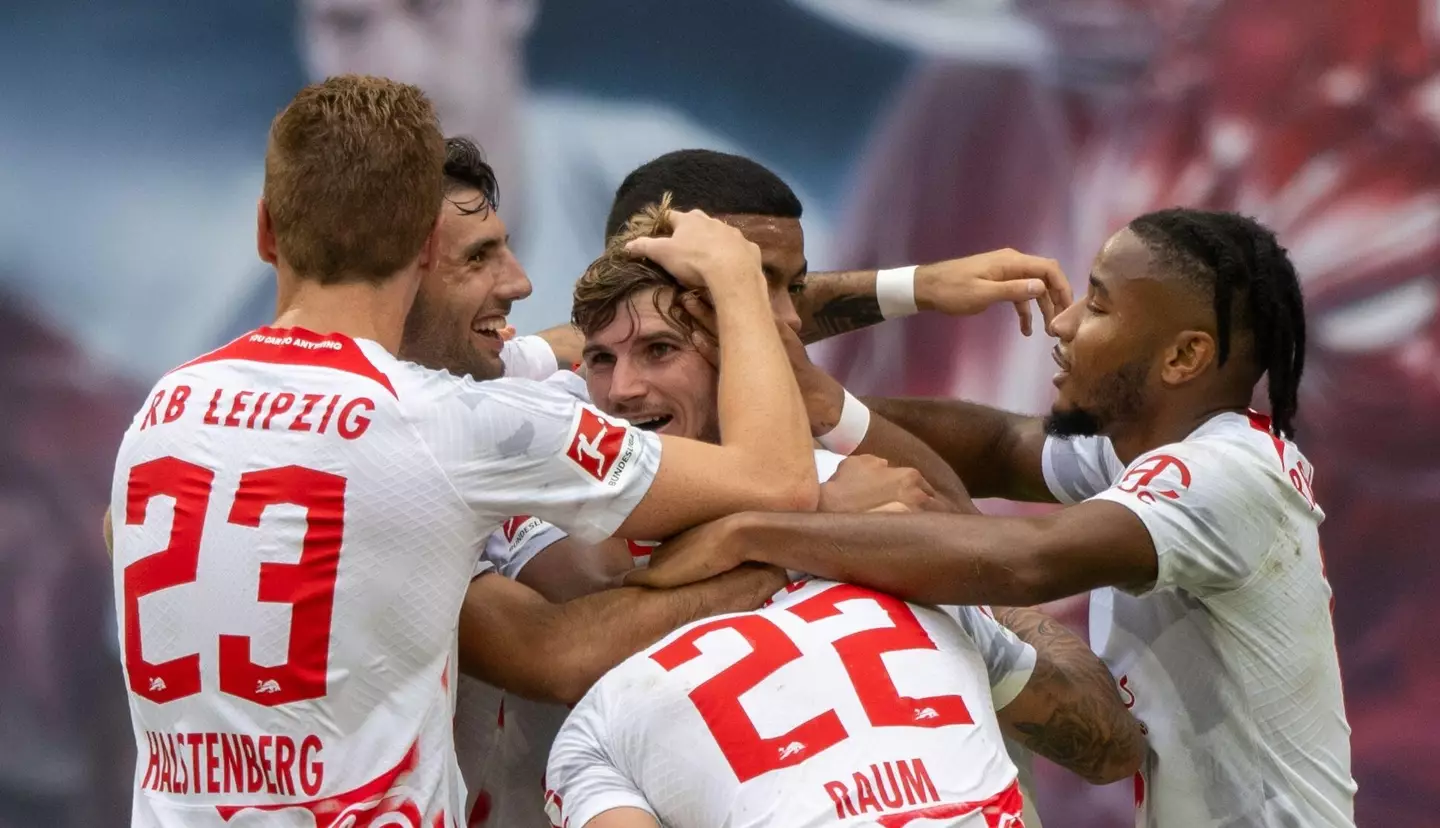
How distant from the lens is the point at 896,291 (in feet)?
13.9

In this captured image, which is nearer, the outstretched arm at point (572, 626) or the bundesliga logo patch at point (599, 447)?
the bundesliga logo patch at point (599, 447)

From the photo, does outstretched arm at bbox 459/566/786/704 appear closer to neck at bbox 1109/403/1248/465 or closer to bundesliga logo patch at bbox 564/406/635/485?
bundesliga logo patch at bbox 564/406/635/485

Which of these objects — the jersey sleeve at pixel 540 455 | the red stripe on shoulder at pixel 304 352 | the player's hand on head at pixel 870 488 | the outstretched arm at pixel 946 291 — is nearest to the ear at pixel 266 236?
the red stripe on shoulder at pixel 304 352

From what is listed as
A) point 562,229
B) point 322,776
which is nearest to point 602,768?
point 322,776

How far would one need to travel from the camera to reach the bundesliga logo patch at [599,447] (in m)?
2.45

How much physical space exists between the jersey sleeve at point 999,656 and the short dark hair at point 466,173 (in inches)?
59.0

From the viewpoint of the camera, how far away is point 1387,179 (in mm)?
5473

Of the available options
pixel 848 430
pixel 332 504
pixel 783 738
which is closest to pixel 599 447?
pixel 332 504

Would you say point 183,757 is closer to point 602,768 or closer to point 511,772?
point 602,768

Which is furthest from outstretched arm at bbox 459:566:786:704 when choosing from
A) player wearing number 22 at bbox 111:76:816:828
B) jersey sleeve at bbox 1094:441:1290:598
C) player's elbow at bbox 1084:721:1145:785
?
player's elbow at bbox 1084:721:1145:785

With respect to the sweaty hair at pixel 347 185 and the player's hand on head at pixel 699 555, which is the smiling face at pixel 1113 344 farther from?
the sweaty hair at pixel 347 185

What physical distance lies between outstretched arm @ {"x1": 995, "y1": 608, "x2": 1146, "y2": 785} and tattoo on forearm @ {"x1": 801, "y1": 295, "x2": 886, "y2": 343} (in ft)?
4.43

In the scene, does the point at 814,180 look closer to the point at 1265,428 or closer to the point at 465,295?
the point at 465,295

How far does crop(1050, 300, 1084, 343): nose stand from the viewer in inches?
132
